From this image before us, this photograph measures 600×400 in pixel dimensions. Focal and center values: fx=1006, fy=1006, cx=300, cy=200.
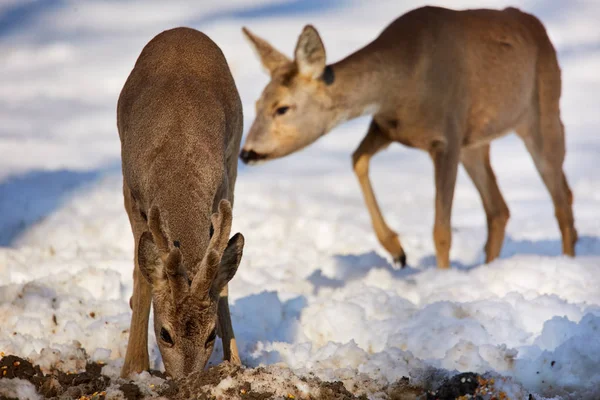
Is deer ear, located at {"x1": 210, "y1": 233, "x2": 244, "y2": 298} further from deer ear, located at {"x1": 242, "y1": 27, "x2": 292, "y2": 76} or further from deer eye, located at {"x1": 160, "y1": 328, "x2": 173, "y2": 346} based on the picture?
deer ear, located at {"x1": 242, "y1": 27, "x2": 292, "y2": 76}

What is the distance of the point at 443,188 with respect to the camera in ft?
33.5

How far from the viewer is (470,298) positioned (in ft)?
27.9

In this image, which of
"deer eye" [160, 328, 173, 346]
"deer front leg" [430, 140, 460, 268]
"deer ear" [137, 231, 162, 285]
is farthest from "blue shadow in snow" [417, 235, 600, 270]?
"deer ear" [137, 231, 162, 285]

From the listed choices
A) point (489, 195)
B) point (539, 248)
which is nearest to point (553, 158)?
point (489, 195)

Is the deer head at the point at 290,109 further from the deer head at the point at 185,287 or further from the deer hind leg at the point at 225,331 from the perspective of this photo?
the deer head at the point at 185,287

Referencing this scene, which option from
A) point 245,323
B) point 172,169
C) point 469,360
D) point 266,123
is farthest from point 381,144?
point 172,169

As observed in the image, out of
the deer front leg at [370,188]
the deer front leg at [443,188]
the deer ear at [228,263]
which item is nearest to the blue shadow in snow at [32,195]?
the deer front leg at [370,188]

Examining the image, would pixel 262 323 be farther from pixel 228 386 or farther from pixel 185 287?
pixel 185 287

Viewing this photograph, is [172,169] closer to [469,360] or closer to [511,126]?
[469,360]

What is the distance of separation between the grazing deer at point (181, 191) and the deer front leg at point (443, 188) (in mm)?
3892

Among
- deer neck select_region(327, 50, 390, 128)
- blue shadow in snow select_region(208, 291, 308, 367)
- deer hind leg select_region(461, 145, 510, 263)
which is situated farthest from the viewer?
deer hind leg select_region(461, 145, 510, 263)

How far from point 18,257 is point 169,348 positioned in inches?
200

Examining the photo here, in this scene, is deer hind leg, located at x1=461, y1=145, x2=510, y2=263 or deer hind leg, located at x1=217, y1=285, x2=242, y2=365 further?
deer hind leg, located at x1=461, y1=145, x2=510, y2=263

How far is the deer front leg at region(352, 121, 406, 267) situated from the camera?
1039 centimetres
